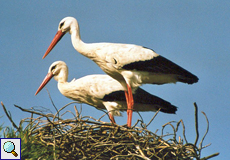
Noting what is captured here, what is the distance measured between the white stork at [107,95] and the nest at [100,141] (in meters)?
1.88

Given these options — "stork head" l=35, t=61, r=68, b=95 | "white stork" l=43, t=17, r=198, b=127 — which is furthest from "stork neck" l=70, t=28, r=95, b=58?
"stork head" l=35, t=61, r=68, b=95

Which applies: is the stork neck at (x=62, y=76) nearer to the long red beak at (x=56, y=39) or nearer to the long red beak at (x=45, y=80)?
the long red beak at (x=45, y=80)

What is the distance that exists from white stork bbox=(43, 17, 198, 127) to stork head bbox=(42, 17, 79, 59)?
533mm

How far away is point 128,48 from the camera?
614 cm

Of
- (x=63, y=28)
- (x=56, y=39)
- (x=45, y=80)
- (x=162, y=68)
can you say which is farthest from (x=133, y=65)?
(x=45, y=80)

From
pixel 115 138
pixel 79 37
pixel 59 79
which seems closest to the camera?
pixel 115 138

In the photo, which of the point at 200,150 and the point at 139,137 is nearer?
the point at 200,150

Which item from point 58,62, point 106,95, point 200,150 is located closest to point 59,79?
point 58,62

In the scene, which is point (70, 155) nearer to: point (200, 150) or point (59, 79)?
point (200, 150)

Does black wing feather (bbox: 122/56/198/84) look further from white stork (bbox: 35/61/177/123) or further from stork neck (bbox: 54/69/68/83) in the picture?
stork neck (bbox: 54/69/68/83)

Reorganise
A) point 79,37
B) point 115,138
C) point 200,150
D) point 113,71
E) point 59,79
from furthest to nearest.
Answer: point 59,79 < point 79,37 < point 113,71 < point 115,138 < point 200,150

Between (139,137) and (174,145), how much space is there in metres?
0.38

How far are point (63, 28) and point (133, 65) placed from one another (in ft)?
4.88

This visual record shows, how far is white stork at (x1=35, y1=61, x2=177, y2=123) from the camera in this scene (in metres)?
6.70
